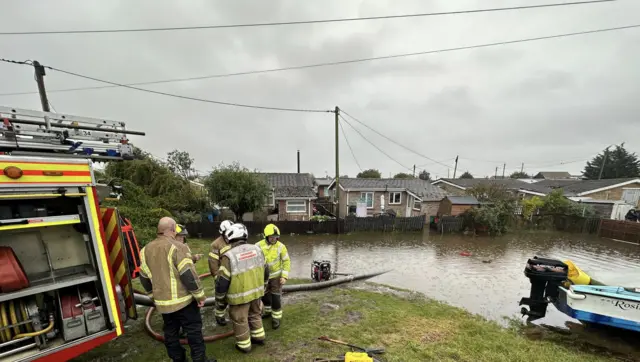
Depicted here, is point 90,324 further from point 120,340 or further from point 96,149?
point 96,149

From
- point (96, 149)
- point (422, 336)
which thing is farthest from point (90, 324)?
point (422, 336)

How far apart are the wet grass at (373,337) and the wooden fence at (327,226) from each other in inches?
418

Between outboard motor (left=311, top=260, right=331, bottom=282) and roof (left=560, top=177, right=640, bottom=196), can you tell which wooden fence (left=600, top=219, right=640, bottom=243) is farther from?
outboard motor (left=311, top=260, right=331, bottom=282)

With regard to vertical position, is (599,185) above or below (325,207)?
above

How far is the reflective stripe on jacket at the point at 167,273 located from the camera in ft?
9.66

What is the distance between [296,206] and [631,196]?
100ft

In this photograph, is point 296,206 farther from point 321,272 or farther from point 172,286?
point 172,286

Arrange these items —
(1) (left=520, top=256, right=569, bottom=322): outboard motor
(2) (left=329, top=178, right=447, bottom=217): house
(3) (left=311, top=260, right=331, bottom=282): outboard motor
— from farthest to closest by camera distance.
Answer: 1. (2) (left=329, top=178, right=447, bottom=217): house
2. (3) (left=311, top=260, right=331, bottom=282): outboard motor
3. (1) (left=520, top=256, right=569, bottom=322): outboard motor

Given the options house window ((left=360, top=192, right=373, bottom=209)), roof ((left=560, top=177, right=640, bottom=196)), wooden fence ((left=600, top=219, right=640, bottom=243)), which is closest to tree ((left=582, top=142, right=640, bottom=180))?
roof ((left=560, top=177, right=640, bottom=196))

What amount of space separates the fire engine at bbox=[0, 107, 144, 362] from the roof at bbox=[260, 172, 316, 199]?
1700 centimetres

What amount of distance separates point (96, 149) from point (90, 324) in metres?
2.23

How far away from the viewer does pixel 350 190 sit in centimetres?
2283

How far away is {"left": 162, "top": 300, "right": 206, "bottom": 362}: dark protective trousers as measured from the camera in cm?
308

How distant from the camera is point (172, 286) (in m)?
2.96
